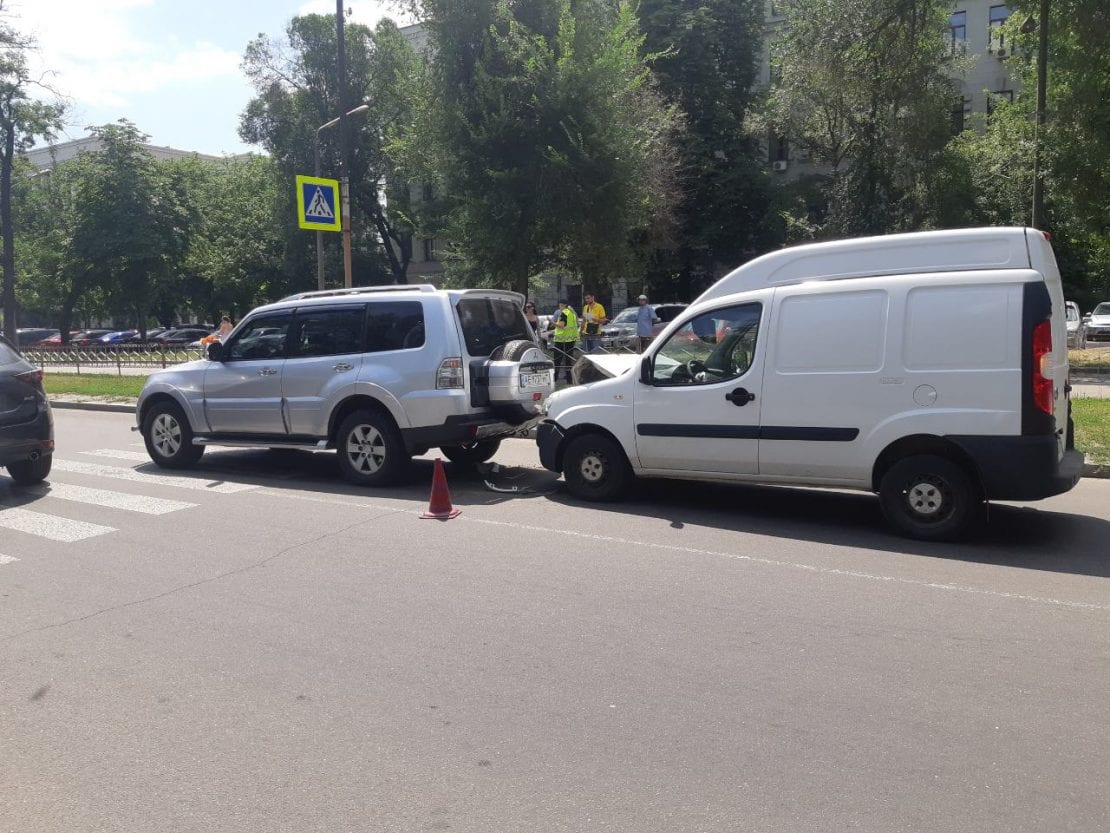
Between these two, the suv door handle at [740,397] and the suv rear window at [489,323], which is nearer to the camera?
the suv door handle at [740,397]

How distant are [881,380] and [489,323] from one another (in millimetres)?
4235

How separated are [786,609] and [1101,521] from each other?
3853 millimetres

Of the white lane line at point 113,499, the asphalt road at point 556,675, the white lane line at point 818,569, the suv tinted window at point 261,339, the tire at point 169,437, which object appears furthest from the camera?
the tire at point 169,437

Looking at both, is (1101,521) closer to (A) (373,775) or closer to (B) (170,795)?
(A) (373,775)

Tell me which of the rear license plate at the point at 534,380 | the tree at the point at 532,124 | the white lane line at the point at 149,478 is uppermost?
the tree at the point at 532,124

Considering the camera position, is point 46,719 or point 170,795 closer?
point 170,795

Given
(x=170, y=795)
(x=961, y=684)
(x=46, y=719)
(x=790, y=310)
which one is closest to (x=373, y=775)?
(x=170, y=795)

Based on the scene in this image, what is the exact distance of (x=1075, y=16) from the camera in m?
19.6

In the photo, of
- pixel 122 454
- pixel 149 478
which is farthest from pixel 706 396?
pixel 122 454

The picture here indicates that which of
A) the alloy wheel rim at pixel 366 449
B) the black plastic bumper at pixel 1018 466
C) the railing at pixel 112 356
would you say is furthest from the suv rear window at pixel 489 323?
the railing at pixel 112 356

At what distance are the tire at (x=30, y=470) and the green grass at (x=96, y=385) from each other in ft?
35.4

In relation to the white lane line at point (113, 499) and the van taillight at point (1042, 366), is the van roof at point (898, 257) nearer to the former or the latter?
the van taillight at point (1042, 366)

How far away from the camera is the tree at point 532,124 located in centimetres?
1930

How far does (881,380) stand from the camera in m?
7.12
